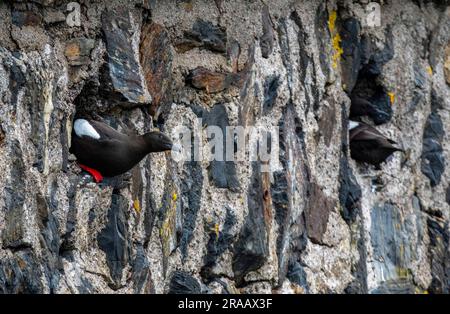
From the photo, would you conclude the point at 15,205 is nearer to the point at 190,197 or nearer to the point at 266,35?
the point at 190,197

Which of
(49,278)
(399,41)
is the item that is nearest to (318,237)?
(399,41)

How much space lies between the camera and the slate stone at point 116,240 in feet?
13.1

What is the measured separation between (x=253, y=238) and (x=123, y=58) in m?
1.10

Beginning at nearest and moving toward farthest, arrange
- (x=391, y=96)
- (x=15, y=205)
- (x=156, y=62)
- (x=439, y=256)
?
(x=15, y=205) < (x=156, y=62) < (x=391, y=96) < (x=439, y=256)

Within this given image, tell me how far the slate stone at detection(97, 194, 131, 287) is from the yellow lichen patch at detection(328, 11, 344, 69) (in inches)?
81.9

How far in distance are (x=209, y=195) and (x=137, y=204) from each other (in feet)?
1.70

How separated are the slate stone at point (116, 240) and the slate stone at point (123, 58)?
41 centimetres

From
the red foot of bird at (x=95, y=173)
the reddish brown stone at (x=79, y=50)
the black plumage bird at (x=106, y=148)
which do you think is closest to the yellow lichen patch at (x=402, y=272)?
the black plumage bird at (x=106, y=148)

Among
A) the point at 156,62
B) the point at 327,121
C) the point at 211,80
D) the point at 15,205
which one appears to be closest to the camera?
the point at 15,205

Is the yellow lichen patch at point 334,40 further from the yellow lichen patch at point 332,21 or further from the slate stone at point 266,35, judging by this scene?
the slate stone at point 266,35

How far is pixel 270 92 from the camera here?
4992mm

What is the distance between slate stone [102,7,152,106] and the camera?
159 inches

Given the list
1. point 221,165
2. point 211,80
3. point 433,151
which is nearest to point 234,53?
point 211,80

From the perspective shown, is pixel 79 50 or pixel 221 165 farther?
pixel 221 165
